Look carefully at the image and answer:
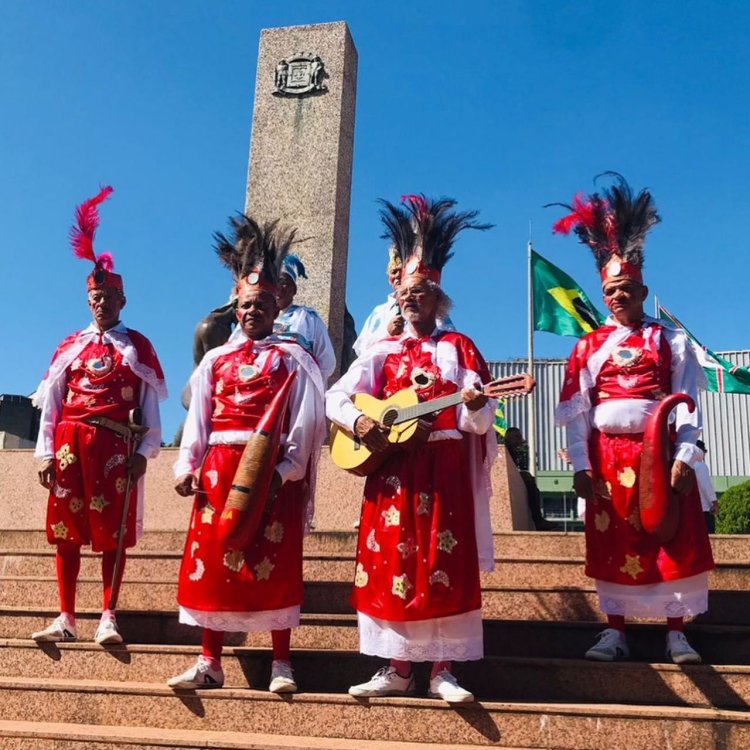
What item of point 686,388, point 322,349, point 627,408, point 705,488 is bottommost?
point 705,488

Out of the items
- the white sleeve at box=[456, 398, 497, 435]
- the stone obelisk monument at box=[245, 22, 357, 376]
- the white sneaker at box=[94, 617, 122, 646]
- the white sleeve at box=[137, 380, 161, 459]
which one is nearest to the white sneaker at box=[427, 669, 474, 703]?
the white sleeve at box=[456, 398, 497, 435]

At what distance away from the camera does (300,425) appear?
446 centimetres

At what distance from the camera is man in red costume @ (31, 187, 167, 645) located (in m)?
4.93

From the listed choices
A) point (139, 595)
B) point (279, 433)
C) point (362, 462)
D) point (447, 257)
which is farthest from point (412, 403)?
point (139, 595)

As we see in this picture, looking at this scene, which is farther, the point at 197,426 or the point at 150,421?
the point at 150,421

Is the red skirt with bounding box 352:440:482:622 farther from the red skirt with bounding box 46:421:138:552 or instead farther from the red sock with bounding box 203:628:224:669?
the red skirt with bounding box 46:421:138:552

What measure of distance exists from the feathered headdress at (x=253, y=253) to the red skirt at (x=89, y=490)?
124cm

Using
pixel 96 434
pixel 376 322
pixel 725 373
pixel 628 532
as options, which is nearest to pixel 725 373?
pixel 725 373

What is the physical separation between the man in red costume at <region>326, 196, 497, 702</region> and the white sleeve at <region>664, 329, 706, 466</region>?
0.95m

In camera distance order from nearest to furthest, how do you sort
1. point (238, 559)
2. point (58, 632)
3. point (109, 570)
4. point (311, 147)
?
point (238, 559) < point (58, 632) < point (109, 570) < point (311, 147)

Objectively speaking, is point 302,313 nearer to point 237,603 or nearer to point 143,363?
point 143,363

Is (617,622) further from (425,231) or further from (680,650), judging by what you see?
(425,231)

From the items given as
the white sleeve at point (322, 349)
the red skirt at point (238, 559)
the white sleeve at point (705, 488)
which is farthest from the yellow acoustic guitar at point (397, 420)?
the white sleeve at point (705, 488)

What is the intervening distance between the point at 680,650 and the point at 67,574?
3.30 meters
